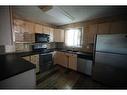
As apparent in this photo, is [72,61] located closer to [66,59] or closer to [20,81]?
[66,59]

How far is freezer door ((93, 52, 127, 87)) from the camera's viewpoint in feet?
7.12

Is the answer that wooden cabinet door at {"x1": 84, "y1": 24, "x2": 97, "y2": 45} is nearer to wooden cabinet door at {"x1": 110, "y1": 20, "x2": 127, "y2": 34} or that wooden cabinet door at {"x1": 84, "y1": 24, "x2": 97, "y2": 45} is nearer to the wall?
the wall

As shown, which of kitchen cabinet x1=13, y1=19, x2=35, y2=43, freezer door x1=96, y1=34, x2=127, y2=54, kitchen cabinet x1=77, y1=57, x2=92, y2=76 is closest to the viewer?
freezer door x1=96, y1=34, x2=127, y2=54

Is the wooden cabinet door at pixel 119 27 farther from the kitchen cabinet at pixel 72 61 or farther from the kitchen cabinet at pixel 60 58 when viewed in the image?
the kitchen cabinet at pixel 60 58

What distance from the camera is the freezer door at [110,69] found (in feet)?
7.12

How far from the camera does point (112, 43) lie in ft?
7.53

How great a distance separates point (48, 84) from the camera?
250 centimetres

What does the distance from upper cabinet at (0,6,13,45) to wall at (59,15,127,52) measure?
2817mm

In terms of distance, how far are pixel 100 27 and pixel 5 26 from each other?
2.89 meters

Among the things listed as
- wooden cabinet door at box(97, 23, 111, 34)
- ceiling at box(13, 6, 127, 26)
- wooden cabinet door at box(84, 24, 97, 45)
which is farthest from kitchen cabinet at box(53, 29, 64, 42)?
wooden cabinet door at box(97, 23, 111, 34)

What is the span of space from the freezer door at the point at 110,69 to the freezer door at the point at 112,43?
137 mm

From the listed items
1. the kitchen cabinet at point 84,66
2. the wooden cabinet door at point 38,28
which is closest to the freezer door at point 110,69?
the kitchen cabinet at point 84,66

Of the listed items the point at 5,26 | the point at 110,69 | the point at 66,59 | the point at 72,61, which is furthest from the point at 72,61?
the point at 5,26
